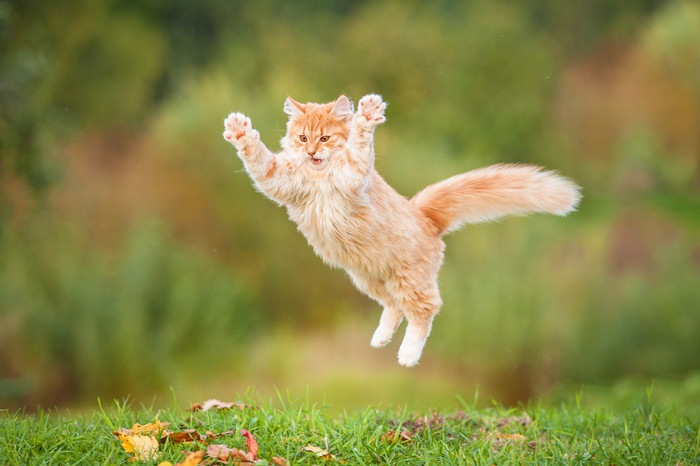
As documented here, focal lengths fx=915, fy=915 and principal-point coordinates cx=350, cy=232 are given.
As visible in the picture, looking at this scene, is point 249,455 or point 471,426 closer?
point 249,455

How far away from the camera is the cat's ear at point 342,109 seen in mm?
2430

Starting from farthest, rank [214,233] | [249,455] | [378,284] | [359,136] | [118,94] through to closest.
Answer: [118,94], [214,233], [249,455], [378,284], [359,136]

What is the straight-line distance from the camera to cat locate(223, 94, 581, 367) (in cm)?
239

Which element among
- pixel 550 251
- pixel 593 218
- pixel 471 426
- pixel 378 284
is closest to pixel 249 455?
pixel 378 284

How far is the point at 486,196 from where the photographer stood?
Result: 2717mm

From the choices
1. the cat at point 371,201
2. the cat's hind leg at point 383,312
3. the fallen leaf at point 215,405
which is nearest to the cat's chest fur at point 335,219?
the cat at point 371,201

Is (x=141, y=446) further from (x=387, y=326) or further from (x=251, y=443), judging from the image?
(x=387, y=326)

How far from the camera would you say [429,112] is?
729cm

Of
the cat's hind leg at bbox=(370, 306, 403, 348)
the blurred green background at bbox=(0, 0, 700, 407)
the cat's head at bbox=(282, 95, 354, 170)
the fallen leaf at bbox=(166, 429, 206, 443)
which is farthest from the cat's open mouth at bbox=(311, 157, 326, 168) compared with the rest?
the blurred green background at bbox=(0, 0, 700, 407)

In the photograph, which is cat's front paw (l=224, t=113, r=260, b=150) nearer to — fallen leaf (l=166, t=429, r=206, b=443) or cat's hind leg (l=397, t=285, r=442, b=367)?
cat's hind leg (l=397, t=285, r=442, b=367)

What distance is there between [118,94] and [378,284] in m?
5.14

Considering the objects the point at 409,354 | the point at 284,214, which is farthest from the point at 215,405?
the point at 284,214

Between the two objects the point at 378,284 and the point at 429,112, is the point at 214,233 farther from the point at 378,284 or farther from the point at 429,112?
the point at 378,284

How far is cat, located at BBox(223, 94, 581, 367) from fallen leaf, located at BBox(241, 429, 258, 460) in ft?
1.82
